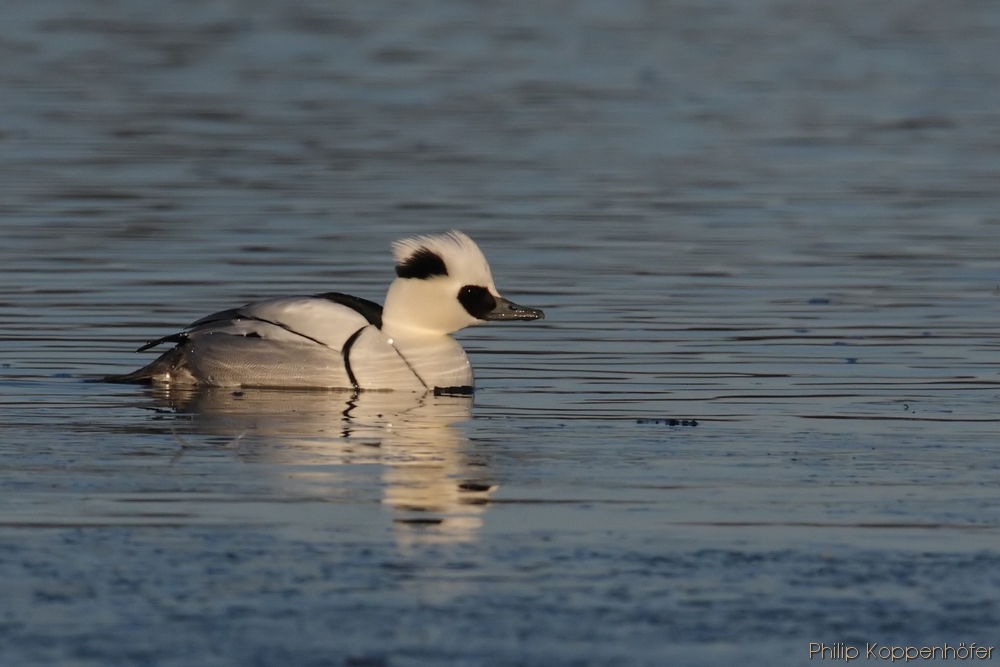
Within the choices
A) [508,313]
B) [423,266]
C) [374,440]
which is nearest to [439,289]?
[423,266]

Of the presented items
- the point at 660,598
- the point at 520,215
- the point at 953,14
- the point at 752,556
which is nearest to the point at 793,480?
the point at 752,556

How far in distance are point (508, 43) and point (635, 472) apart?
1146 inches

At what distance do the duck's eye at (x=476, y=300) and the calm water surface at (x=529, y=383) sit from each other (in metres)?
0.45

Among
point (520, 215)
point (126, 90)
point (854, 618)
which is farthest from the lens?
point (126, 90)

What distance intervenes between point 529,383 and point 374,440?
2222mm

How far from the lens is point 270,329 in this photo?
12.6 meters

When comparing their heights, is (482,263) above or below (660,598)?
above

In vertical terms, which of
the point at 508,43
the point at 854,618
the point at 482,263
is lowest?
the point at 854,618

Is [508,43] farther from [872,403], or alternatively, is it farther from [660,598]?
[660,598]

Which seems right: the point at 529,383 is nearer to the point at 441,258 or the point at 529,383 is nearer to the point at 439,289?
the point at 439,289

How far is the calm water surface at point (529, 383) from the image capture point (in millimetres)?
7293

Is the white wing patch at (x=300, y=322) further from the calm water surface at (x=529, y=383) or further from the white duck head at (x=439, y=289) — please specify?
the calm water surface at (x=529, y=383)

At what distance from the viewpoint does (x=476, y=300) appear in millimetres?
12680

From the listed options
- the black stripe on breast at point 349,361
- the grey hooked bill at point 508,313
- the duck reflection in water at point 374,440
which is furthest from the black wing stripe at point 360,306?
the grey hooked bill at point 508,313
